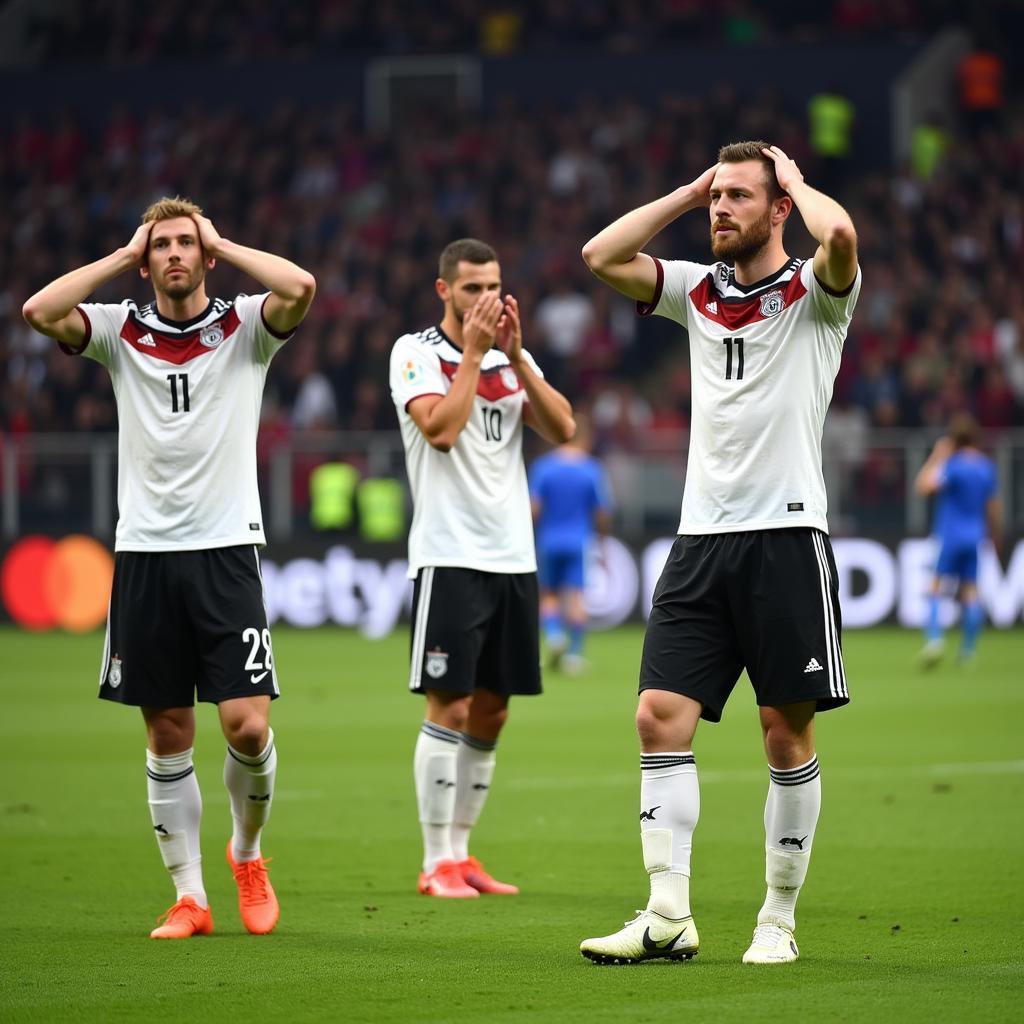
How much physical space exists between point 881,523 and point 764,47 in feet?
33.3

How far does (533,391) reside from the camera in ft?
25.3

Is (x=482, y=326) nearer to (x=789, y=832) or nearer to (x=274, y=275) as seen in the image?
(x=274, y=275)

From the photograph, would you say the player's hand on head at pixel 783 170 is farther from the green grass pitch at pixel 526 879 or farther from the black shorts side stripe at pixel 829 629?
the green grass pitch at pixel 526 879

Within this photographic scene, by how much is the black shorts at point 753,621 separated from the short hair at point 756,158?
1044 mm

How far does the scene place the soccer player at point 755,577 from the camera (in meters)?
5.96

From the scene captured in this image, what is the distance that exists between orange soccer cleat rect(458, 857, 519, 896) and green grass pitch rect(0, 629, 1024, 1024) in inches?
3.9

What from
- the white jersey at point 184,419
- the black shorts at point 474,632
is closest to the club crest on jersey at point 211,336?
the white jersey at point 184,419

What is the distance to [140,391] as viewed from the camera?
687 centimetres

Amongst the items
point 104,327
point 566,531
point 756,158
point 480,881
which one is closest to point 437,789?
point 480,881

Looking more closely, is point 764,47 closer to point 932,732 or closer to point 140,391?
point 932,732

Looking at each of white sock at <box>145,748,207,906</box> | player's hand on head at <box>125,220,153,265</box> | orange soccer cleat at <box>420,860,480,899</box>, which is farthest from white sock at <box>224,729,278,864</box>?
player's hand on head at <box>125,220,153,265</box>

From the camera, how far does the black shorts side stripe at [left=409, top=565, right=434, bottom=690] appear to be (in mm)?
7656

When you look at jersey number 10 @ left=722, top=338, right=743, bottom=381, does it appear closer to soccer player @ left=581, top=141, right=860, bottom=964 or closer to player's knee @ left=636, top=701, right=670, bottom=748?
soccer player @ left=581, top=141, right=860, bottom=964

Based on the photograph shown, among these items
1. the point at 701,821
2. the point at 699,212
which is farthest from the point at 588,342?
the point at 701,821
